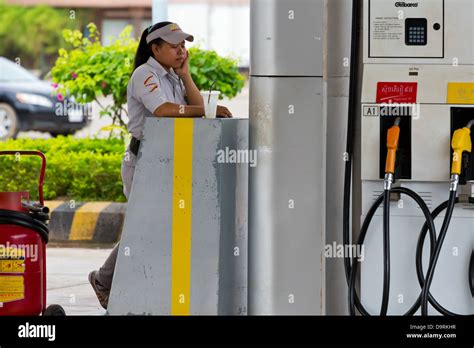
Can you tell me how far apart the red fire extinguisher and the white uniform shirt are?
737 millimetres

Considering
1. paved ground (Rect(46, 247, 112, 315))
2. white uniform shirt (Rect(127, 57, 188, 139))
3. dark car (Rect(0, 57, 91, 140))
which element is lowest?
paved ground (Rect(46, 247, 112, 315))

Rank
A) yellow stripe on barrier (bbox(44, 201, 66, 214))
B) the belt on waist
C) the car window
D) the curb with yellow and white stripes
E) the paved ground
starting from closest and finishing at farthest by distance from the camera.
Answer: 1. the belt on waist
2. the paved ground
3. the curb with yellow and white stripes
4. yellow stripe on barrier (bbox(44, 201, 66, 214))
5. the car window

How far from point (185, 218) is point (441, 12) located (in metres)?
1.67

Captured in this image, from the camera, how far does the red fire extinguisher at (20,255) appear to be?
18.7 feet

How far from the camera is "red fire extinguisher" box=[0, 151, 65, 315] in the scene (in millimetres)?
5691

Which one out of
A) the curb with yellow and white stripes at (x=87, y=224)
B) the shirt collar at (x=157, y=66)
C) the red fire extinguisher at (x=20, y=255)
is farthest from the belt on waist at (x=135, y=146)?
the curb with yellow and white stripes at (x=87, y=224)

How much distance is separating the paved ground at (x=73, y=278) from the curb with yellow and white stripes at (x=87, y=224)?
0.78 feet

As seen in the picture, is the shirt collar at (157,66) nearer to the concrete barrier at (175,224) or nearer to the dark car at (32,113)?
the concrete barrier at (175,224)

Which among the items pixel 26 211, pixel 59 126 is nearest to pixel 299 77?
pixel 26 211

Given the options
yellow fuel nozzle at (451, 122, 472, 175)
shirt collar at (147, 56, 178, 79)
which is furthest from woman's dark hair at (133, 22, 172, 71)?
yellow fuel nozzle at (451, 122, 472, 175)

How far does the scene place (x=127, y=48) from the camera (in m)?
10.8

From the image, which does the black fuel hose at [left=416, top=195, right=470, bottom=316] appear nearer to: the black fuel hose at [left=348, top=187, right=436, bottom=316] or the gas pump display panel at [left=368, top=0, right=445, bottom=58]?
the black fuel hose at [left=348, top=187, right=436, bottom=316]

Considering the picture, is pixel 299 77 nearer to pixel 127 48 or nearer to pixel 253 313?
pixel 253 313

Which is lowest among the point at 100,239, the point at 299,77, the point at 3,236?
the point at 100,239
